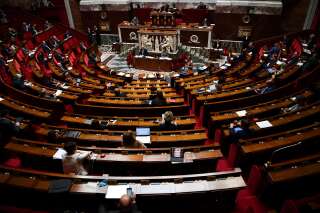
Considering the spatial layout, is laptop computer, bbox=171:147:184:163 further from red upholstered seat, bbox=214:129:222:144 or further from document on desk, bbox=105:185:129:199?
red upholstered seat, bbox=214:129:222:144

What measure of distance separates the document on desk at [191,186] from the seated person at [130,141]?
1496mm

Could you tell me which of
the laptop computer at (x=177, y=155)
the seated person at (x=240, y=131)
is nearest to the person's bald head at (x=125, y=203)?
the laptop computer at (x=177, y=155)

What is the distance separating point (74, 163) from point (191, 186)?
2342 millimetres

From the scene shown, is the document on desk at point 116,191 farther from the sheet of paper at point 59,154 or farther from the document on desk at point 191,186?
the sheet of paper at point 59,154

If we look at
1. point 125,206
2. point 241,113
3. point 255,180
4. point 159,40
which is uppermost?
point 125,206

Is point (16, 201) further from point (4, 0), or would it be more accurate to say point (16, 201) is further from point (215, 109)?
point (4, 0)

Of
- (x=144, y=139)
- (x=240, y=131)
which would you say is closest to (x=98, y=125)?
(x=144, y=139)

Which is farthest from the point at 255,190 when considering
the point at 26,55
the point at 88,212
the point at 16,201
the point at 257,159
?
the point at 26,55

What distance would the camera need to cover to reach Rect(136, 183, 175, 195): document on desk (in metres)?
4.04

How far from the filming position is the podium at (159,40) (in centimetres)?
1535

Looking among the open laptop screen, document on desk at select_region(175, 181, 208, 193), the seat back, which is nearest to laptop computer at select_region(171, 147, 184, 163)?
document on desk at select_region(175, 181, 208, 193)

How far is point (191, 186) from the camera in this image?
13.7 ft

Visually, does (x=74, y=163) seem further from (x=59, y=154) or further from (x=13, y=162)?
(x=13, y=162)

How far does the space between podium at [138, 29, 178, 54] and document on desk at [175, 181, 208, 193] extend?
1229cm
